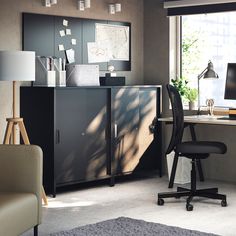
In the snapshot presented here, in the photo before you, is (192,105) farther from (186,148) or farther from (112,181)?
(186,148)

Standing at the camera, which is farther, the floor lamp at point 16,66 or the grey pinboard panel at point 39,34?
the grey pinboard panel at point 39,34

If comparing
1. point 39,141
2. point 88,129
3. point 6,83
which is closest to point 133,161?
point 88,129

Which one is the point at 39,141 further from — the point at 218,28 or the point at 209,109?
the point at 218,28

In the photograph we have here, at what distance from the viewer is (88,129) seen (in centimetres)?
657

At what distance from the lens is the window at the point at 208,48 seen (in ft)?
23.7

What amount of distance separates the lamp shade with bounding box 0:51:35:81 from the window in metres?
2.64

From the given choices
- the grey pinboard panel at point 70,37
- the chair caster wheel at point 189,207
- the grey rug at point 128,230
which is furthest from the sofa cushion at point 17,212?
the grey pinboard panel at point 70,37

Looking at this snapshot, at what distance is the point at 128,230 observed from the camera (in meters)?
4.88

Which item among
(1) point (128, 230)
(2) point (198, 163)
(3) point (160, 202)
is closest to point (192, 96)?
(2) point (198, 163)

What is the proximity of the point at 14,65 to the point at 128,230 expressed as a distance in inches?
70.3

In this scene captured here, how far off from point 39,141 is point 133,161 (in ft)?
4.10

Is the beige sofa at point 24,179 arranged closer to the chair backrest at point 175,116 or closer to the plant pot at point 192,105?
the chair backrest at point 175,116

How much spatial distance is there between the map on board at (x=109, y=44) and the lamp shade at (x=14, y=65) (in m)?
1.71

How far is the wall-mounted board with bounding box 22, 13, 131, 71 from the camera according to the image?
21.4ft
